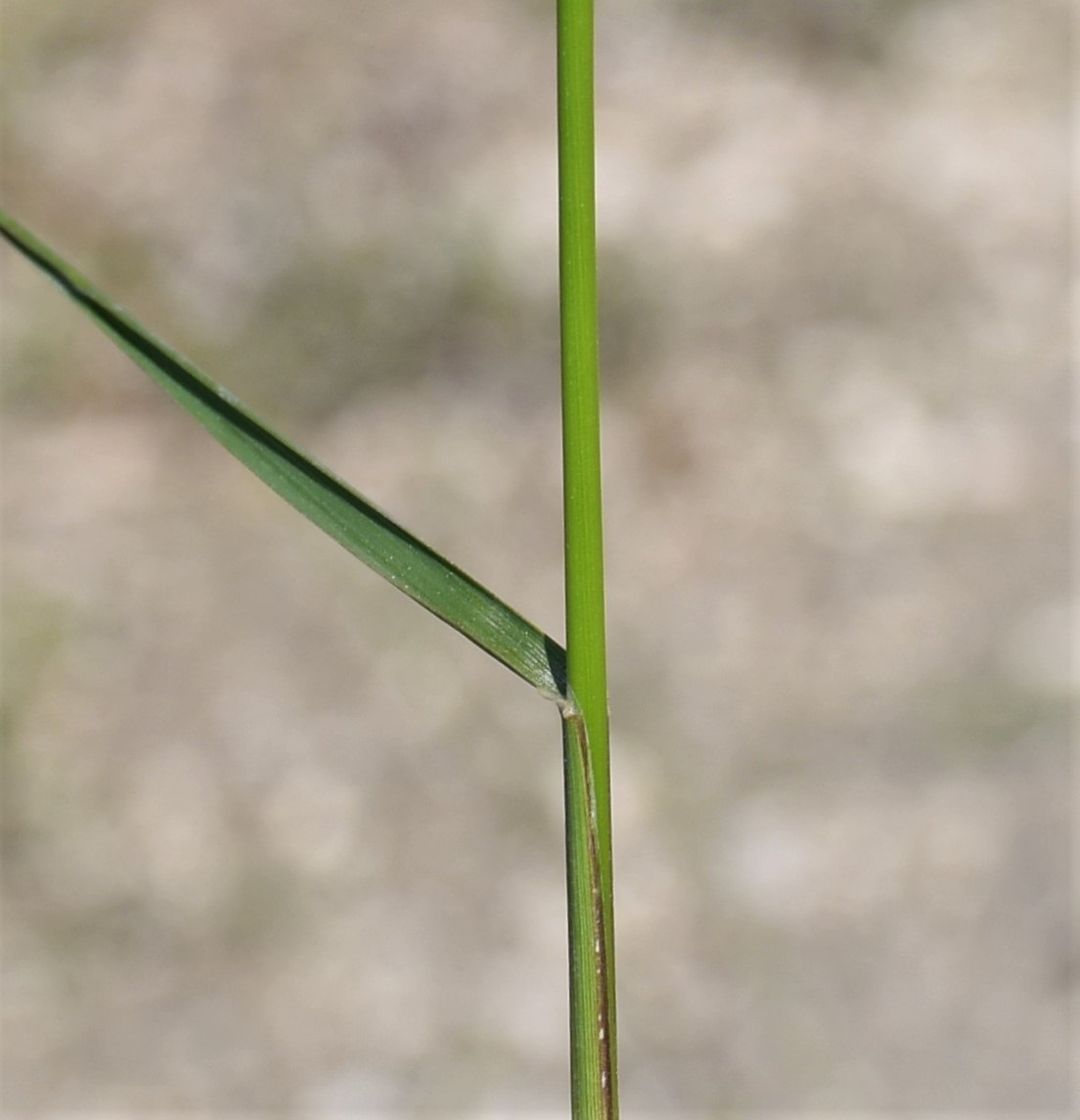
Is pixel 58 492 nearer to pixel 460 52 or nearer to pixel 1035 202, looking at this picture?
pixel 460 52

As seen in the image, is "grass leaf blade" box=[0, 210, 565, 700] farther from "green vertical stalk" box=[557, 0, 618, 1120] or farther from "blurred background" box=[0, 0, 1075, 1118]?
"blurred background" box=[0, 0, 1075, 1118]

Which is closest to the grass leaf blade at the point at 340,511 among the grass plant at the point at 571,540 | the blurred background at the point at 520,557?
the grass plant at the point at 571,540

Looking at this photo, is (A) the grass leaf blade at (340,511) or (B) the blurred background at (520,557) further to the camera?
(B) the blurred background at (520,557)

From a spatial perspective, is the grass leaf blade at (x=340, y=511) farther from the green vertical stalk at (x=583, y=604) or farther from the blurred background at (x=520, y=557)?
the blurred background at (x=520, y=557)

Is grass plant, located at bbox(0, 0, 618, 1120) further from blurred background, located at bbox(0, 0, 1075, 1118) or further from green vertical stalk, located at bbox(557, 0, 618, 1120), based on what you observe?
blurred background, located at bbox(0, 0, 1075, 1118)

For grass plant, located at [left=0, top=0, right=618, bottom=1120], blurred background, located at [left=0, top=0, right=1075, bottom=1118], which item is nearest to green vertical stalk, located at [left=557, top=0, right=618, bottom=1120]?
grass plant, located at [left=0, top=0, right=618, bottom=1120]

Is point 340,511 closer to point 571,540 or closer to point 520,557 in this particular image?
point 571,540

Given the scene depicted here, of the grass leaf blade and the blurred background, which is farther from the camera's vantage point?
the blurred background
